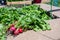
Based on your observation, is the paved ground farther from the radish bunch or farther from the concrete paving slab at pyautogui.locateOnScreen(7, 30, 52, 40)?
the radish bunch

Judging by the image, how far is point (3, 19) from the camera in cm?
642

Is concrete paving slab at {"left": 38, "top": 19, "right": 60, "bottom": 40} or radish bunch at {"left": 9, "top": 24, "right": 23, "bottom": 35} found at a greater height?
radish bunch at {"left": 9, "top": 24, "right": 23, "bottom": 35}

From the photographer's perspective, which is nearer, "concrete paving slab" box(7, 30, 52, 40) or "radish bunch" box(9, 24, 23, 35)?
"concrete paving slab" box(7, 30, 52, 40)

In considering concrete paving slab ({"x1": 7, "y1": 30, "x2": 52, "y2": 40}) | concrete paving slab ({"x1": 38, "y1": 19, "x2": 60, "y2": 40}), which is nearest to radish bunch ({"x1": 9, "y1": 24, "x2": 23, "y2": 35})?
concrete paving slab ({"x1": 7, "y1": 30, "x2": 52, "y2": 40})

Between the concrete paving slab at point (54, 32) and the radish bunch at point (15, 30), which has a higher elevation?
the radish bunch at point (15, 30)

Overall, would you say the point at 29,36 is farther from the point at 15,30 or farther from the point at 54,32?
the point at 54,32

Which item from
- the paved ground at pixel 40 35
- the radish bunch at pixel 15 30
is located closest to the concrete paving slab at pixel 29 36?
the paved ground at pixel 40 35

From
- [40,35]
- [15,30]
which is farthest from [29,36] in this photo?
[15,30]

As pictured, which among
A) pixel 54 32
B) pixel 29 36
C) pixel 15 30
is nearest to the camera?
pixel 29 36

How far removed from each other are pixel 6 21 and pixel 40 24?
4.05ft

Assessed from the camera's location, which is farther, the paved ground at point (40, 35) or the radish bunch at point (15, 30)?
the radish bunch at point (15, 30)

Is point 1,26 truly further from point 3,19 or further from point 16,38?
point 16,38

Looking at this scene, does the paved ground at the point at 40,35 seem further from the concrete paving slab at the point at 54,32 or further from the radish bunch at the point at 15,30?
the radish bunch at the point at 15,30

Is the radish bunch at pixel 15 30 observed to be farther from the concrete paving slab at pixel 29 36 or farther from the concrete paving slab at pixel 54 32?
the concrete paving slab at pixel 54 32
